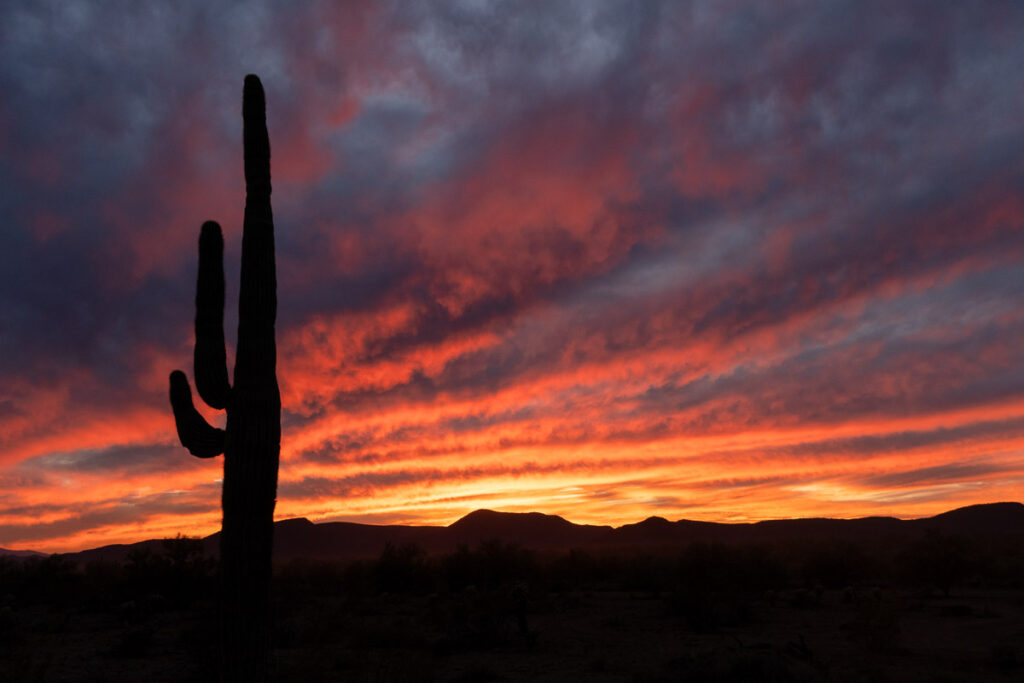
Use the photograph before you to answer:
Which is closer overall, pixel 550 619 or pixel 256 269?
pixel 256 269

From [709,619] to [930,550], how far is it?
15.8 metres

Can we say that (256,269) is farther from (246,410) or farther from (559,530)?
(559,530)

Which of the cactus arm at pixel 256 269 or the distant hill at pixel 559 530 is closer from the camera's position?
the cactus arm at pixel 256 269

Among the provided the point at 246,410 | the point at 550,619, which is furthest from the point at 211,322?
the point at 550,619

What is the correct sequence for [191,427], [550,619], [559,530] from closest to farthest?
[191,427], [550,619], [559,530]

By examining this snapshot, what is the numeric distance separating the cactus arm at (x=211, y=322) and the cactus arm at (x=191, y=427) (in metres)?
0.43

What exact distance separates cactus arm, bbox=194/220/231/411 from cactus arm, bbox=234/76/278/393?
266mm

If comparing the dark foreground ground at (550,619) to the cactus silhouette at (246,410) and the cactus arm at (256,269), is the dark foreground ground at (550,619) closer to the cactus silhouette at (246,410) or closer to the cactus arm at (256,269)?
the cactus silhouette at (246,410)

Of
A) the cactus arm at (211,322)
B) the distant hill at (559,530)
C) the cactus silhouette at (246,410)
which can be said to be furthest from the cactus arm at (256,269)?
the distant hill at (559,530)

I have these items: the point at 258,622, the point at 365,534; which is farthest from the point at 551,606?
the point at 365,534

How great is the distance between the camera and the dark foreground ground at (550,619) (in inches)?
629

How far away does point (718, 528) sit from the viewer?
12350cm

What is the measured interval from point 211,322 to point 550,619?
64.3 ft

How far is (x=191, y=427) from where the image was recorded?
9648mm
